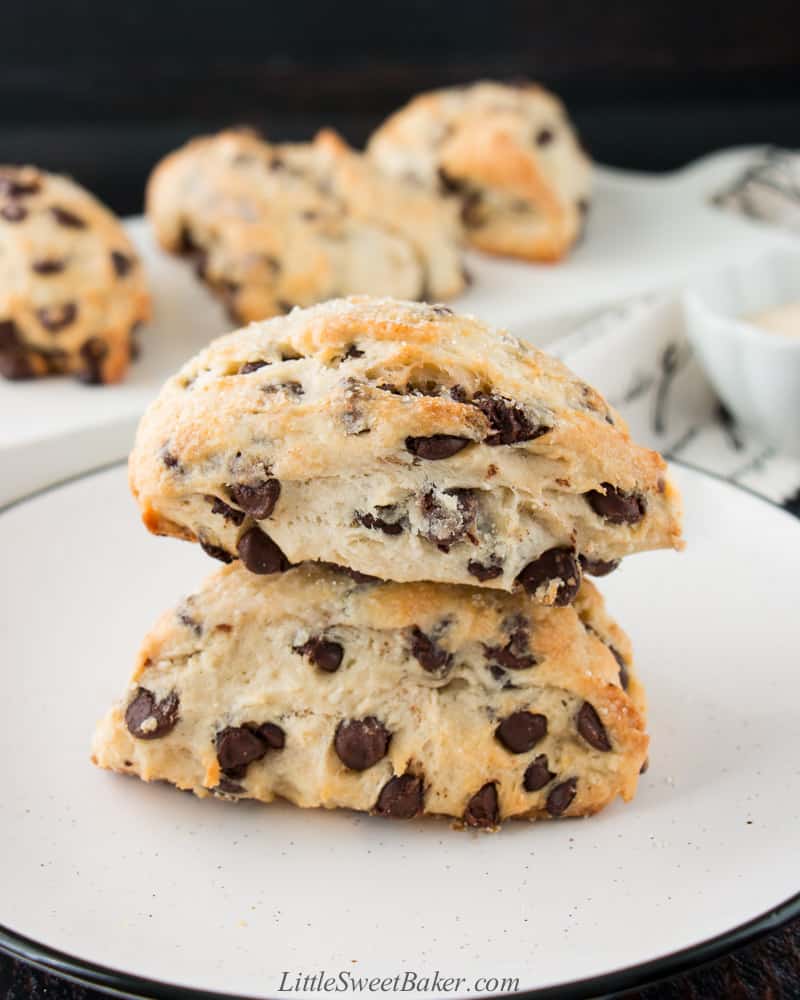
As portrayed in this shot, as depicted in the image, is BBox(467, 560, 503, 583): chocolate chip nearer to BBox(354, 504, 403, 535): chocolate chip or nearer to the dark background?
BBox(354, 504, 403, 535): chocolate chip

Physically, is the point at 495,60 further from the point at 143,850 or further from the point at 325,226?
the point at 143,850

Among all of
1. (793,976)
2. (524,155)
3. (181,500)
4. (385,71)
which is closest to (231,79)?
(385,71)

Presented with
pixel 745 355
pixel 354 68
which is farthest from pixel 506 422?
pixel 354 68

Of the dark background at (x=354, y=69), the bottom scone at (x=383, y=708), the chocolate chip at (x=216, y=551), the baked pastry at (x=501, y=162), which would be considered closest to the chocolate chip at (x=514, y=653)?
the bottom scone at (x=383, y=708)

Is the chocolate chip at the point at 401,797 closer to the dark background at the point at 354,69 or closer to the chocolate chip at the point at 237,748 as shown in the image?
the chocolate chip at the point at 237,748

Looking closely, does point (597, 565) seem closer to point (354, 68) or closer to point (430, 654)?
point (430, 654)
